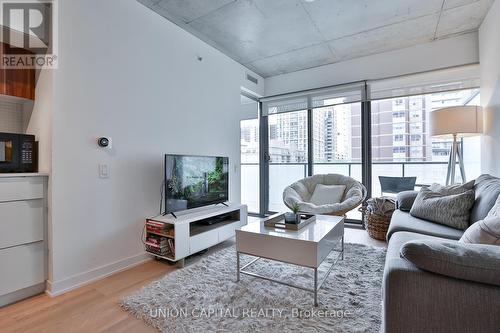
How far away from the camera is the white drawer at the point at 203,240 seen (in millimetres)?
2437

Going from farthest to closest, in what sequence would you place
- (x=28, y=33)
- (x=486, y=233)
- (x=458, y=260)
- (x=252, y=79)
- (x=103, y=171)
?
1. (x=252, y=79)
2. (x=103, y=171)
3. (x=28, y=33)
4. (x=486, y=233)
5. (x=458, y=260)

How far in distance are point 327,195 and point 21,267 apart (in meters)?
3.17

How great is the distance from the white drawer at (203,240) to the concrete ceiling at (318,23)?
7.74ft

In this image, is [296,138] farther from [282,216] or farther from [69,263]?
[69,263]

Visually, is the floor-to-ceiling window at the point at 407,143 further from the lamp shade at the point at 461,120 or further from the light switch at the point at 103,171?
the light switch at the point at 103,171

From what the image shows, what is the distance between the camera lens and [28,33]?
1906 millimetres

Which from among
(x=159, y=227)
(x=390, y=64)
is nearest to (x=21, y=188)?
(x=159, y=227)

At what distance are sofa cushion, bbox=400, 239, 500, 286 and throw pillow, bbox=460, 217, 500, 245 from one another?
0.75 ft

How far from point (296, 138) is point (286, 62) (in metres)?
1.30

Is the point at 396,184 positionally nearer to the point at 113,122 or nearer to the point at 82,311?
the point at 113,122

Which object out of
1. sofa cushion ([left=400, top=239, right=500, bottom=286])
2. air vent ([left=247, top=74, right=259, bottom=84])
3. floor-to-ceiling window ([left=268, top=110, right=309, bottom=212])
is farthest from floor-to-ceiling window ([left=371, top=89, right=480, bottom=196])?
sofa cushion ([left=400, top=239, right=500, bottom=286])

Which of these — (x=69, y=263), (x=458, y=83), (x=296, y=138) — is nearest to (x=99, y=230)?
(x=69, y=263)

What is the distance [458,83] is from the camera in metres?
3.17

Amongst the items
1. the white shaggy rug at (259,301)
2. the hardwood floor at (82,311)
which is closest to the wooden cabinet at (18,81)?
the hardwood floor at (82,311)
